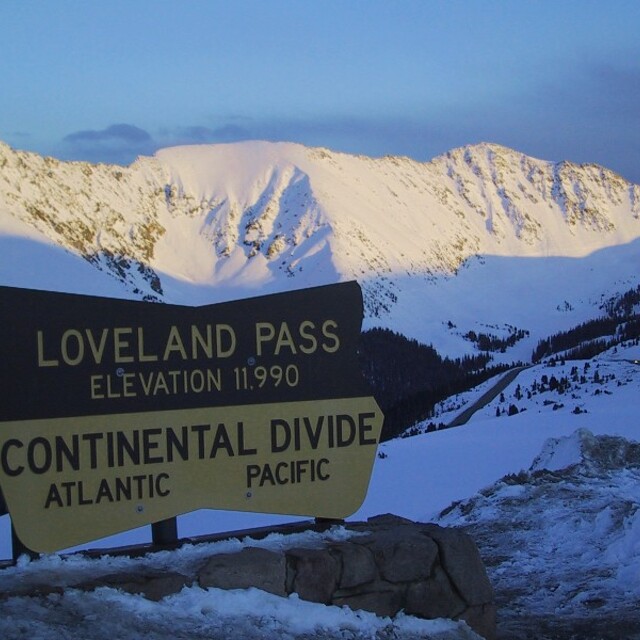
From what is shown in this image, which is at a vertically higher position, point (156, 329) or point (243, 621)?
point (156, 329)

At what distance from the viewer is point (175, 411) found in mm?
8484

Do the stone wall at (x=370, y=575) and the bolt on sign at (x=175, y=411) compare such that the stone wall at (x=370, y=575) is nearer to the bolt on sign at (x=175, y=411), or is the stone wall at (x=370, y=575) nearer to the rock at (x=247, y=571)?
the rock at (x=247, y=571)

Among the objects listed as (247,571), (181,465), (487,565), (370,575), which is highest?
(181,465)

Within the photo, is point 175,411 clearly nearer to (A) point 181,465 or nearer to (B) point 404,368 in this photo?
(A) point 181,465

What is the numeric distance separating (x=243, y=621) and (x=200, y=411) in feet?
6.22

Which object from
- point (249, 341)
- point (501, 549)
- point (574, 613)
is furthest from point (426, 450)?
point (249, 341)

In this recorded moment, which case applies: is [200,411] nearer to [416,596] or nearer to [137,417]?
[137,417]

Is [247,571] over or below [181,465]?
below

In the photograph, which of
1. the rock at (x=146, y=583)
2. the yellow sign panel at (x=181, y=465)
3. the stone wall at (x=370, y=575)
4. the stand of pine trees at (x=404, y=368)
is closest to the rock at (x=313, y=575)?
the stone wall at (x=370, y=575)

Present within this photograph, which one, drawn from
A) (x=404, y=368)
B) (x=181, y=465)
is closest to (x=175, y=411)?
(x=181, y=465)

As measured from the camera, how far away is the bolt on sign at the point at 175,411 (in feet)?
26.5

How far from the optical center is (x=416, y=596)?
27.8ft

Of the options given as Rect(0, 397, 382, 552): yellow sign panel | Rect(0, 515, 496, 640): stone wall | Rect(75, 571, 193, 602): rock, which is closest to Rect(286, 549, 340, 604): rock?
Rect(0, 515, 496, 640): stone wall

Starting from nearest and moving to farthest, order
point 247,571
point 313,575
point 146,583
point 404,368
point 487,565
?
point 146,583 → point 247,571 → point 313,575 → point 487,565 → point 404,368
